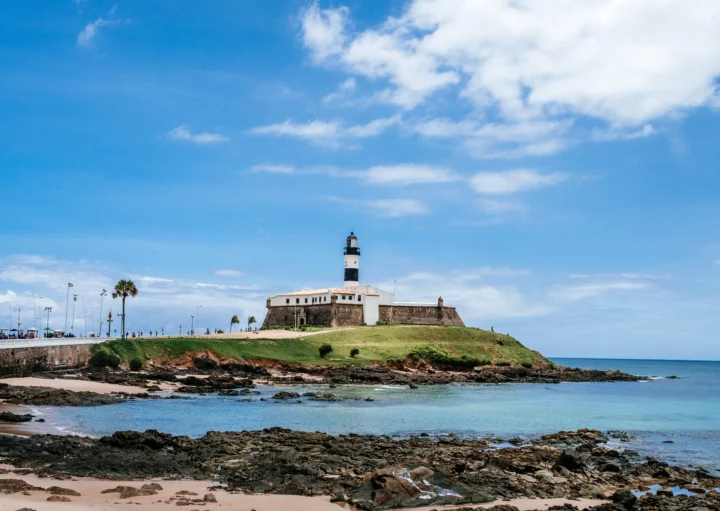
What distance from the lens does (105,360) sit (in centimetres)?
6444

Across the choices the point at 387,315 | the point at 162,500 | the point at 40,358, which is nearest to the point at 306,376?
the point at 40,358

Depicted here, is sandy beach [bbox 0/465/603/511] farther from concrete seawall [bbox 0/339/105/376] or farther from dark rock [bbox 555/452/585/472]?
concrete seawall [bbox 0/339/105/376]

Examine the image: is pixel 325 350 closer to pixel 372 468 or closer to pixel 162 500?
pixel 372 468

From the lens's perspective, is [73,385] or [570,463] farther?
[73,385]

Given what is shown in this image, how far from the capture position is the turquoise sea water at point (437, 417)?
100 ft

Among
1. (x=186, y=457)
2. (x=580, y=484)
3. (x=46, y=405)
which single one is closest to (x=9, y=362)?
(x=46, y=405)

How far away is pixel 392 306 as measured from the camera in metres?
110

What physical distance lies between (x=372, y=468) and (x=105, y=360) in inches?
1990

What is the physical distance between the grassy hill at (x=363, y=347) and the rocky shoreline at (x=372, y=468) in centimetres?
4646

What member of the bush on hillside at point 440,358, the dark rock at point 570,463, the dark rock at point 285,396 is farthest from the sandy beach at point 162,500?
the bush on hillside at point 440,358

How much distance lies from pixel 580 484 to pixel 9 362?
145 feet

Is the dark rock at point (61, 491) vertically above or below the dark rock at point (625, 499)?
above

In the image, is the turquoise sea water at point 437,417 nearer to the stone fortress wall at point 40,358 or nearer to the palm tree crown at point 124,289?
the stone fortress wall at point 40,358

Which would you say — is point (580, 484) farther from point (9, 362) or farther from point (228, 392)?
point (9, 362)
